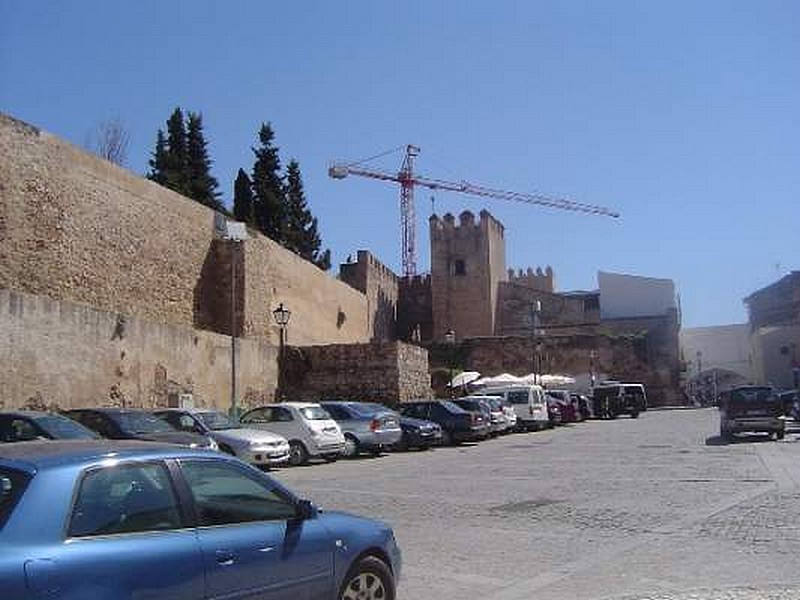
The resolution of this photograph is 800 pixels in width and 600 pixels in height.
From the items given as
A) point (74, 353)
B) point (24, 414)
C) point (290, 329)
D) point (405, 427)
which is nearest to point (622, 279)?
point (290, 329)

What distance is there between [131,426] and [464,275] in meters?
61.5

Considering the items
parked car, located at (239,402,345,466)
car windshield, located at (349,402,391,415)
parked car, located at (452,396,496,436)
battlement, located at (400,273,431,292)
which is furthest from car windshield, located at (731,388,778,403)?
battlement, located at (400,273,431,292)

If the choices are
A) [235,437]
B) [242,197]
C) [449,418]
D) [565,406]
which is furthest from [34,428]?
[242,197]

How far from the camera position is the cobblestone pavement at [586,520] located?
8.08m

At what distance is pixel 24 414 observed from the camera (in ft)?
50.3

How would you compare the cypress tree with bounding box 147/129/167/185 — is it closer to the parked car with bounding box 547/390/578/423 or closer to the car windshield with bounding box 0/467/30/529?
the parked car with bounding box 547/390/578/423

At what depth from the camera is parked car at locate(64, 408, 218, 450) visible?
56.0ft

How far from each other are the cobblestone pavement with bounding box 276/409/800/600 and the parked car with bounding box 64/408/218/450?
2058 mm

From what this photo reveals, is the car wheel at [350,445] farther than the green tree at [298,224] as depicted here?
No

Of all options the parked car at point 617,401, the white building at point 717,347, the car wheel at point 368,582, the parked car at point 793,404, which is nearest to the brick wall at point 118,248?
the parked car at point 617,401

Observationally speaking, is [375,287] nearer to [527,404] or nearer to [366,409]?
[527,404]

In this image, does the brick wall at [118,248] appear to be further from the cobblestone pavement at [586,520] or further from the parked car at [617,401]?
the parked car at [617,401]

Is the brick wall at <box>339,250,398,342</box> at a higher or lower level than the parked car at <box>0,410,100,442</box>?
higher

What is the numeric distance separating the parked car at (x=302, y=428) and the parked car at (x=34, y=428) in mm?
7661
